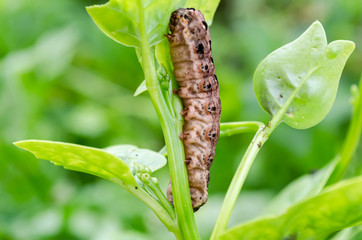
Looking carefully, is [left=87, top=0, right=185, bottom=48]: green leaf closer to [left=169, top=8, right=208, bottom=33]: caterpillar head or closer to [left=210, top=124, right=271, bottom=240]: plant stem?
[left=169, top=8, right=208, bottom=33]: caterpillar head

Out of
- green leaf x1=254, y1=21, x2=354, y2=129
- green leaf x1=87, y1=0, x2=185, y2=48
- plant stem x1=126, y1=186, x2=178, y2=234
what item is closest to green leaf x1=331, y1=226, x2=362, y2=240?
green leaf x1=254, y1=21, x2=354, y2=129

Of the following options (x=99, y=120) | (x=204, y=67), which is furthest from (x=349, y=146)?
(x=99, y=120)

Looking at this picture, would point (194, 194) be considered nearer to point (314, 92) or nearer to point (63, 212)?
point (314, 92)

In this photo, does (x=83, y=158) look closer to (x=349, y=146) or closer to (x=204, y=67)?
(x=204, y=67)

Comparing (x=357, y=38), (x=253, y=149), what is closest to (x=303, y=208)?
(x=253, y=149)

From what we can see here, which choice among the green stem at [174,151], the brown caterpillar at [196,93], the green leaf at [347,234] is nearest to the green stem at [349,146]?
the green leaf at [347,234]

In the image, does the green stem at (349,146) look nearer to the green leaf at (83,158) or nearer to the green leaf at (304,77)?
the green leaf at (304,77)
